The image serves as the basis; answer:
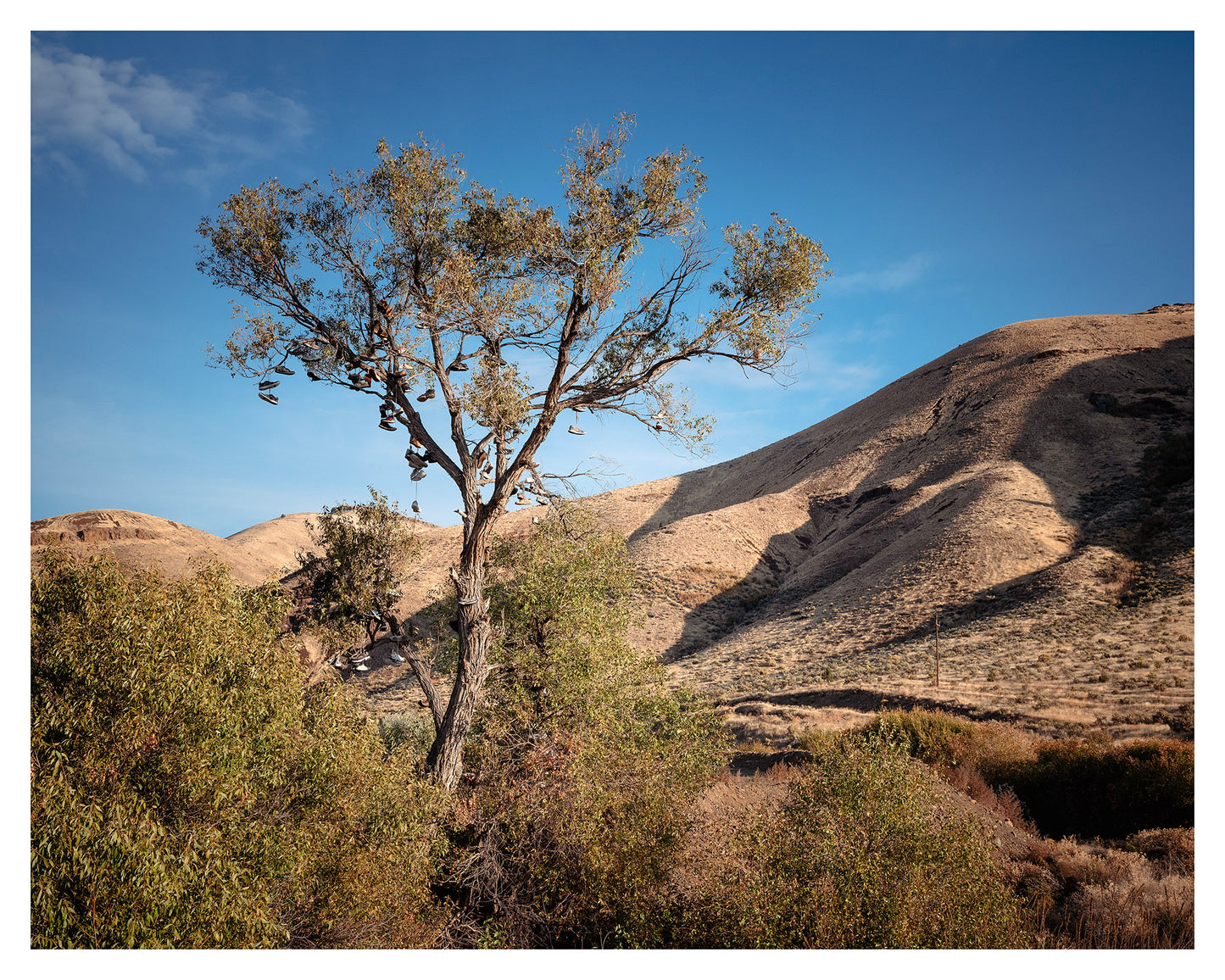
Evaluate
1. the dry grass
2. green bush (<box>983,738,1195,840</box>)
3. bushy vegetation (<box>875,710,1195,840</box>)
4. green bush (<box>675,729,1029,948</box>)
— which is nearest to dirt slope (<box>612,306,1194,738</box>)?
bushy vegetation (<box>875,710,1195,840</box>)

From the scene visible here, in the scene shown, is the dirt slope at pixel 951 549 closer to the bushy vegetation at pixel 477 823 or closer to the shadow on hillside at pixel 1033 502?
the shadow on hillside at pixel 1033 502

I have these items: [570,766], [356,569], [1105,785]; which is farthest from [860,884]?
[356,569]

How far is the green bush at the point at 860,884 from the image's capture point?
7.07 m

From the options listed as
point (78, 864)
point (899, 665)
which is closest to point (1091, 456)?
point (899, 665)

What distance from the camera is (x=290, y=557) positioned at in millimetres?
79000

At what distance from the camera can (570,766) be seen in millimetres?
9750

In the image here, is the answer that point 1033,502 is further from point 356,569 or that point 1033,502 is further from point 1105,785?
point 356,569

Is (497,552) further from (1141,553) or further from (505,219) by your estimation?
(1141,553)

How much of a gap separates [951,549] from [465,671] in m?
34.6

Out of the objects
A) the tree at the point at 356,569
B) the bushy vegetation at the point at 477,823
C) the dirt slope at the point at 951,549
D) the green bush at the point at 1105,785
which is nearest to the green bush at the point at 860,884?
the bushy vegetation at the point at 477,823

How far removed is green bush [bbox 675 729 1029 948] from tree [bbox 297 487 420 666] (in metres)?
8.46

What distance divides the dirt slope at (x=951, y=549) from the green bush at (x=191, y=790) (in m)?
5.19

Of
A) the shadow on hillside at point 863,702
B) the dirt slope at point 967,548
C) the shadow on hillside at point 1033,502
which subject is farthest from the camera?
the shadow on hillside at point 1033,502

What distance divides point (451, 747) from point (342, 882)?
2517 millimetres
